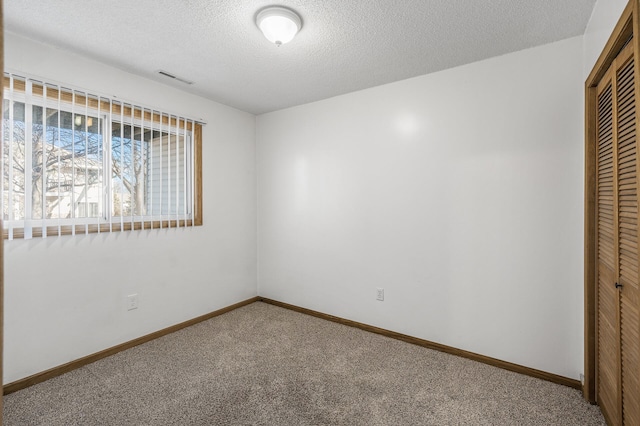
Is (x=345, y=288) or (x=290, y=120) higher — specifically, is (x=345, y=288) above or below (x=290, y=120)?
below

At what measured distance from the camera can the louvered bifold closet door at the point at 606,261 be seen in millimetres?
1744

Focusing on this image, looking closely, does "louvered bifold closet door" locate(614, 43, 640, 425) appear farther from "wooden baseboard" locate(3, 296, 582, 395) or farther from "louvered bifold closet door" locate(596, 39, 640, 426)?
"wooden baseboard" locate(3, 296, 582, 395)

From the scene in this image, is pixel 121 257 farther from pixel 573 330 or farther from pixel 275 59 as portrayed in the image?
pixel 573 330

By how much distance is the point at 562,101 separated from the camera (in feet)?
7.50

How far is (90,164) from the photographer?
260 cm

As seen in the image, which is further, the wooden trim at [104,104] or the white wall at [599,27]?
the wooden trim at [104,104]

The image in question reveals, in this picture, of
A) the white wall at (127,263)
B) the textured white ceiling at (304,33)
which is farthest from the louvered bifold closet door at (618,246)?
the white wall at (127,263)

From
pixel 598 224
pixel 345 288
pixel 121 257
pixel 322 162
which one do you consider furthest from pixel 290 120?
pixel 598 224

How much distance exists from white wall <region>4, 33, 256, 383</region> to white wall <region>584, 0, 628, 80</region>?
3.18 m

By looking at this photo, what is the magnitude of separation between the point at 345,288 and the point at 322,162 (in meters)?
1.34

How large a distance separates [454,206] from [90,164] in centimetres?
292

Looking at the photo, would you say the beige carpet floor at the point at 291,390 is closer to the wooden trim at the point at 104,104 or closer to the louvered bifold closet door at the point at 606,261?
the louvered bifold closet door at the point at 606,261

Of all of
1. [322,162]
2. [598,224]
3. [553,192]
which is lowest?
[598,224]

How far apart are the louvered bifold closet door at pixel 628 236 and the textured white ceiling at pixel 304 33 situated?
70 cm
